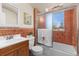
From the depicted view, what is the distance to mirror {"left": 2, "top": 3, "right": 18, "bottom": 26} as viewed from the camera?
181 centimetres

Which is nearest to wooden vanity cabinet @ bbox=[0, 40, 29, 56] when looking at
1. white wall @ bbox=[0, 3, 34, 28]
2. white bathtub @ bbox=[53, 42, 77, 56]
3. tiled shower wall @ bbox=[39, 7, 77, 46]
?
white wall @ bbox=[0, 3, 34, 28]

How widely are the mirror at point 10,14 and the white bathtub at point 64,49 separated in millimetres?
856

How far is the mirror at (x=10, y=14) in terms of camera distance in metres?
1.81

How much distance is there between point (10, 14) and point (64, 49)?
116 centimetres

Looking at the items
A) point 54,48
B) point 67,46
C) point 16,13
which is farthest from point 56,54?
point 16,13

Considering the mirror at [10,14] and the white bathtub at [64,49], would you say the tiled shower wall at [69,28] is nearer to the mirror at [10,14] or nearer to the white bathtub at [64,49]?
the white bathtub at [64,49]

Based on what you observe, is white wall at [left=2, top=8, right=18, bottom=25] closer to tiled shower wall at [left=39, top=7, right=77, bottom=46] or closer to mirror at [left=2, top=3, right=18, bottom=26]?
mirror at [left=2, top=3, right=18, bottom=26]

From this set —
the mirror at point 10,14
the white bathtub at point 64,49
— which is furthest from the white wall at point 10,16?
the white bathtub at point 64,49

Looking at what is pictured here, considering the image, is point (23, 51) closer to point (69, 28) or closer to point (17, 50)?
point (17, 50)

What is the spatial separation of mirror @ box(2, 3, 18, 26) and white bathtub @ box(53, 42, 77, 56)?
0.86 metres

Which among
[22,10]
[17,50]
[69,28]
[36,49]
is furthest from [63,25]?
[17,50]

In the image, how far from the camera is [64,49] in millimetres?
1870

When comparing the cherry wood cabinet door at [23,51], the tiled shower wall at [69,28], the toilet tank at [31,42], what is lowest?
the cherry wood cabinet door at [23,51]

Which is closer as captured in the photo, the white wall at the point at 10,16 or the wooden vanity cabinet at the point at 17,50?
the wooden vanity cabinet at the point at 17,50
